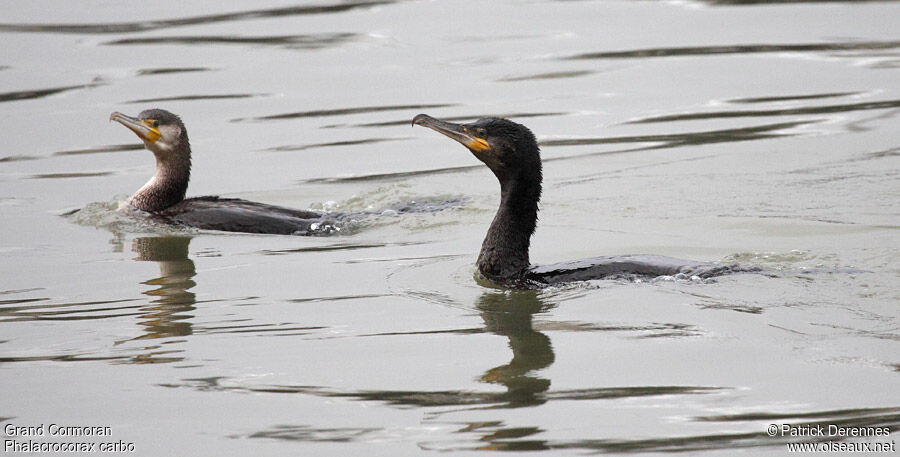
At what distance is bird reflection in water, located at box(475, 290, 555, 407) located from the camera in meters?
6.12

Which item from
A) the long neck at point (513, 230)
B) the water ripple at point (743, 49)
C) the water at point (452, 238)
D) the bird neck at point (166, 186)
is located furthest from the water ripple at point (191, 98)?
the long neck at point (513, 230)

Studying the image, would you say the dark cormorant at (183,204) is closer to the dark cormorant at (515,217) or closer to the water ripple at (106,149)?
the dark cormorant at (515,217)

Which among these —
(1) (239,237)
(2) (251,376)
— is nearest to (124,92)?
(1) (239,237)

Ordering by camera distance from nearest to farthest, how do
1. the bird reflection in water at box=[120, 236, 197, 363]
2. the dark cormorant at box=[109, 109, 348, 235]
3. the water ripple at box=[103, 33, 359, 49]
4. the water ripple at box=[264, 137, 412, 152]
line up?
1. the bird reflection in water at box=[120, 236, 197, 363]
2. the dark cormorant at box=[109, 109, 348, 235]
3. the water ripple at box=[264, 137, 412, 152]
4. the water ripple at box=[103, 33, 359, 49]

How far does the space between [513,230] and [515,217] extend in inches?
3.9

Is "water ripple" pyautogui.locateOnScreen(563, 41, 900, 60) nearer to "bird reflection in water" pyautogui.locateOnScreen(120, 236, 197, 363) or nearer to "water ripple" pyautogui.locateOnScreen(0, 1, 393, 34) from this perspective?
"water ripple" pyautogui.locateOnScreen(0, 1, 393, 34)

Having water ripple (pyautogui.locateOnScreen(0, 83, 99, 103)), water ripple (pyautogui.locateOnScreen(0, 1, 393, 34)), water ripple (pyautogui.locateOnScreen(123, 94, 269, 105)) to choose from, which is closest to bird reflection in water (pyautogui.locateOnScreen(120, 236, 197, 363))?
water ripple (pyautogui.locateOnScreen(123, 94, 269, 105))

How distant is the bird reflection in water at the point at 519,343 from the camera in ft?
20.1

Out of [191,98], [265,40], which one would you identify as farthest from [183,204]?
[265,40]

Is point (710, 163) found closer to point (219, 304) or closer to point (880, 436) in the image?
point (219, 304)

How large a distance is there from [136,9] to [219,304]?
1817cm

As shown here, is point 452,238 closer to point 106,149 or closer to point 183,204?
point 183,204

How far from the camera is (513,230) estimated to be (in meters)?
8.58

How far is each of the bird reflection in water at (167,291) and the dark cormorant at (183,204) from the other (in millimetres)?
366
